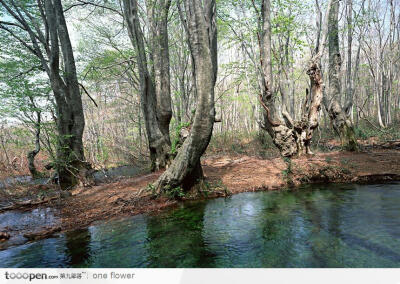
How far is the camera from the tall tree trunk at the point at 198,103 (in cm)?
566

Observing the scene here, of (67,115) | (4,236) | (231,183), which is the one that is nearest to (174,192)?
(231,183)

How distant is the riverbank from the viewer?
616cm

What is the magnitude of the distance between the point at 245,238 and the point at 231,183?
3.55m

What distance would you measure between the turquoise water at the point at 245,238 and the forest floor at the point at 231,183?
0.71 meters

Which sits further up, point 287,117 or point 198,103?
point 198,103

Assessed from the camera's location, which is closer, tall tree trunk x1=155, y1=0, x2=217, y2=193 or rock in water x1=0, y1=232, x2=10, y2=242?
rock in water x1=0, y1=232, x2=10, y2=242

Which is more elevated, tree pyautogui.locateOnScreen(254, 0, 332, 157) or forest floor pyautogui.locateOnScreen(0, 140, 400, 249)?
Result: tree pyautogui.locateOnScreen(254, 0, 332, 157)

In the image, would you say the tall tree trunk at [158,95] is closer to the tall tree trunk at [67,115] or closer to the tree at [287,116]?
the tall tree trunk at [67,115]

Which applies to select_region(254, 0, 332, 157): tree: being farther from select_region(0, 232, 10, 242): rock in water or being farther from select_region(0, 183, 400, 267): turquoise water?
select_region(0, 232, 10, 242): rock in water

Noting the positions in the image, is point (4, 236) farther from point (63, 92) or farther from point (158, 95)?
point (158, 95)

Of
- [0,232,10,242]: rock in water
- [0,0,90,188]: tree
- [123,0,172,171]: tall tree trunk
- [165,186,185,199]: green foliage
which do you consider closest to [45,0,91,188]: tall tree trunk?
[0,0,90,188]: tree

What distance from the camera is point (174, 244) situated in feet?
13.4

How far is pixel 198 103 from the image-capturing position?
5980 millimetres
